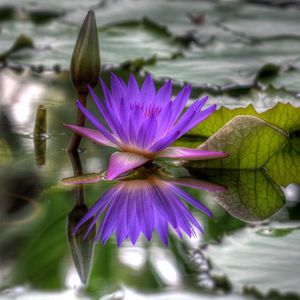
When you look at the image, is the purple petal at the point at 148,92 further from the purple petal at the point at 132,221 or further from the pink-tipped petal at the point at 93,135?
the purple petal at the point at 132,221

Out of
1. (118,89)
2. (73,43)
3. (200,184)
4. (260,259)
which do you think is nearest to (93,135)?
(118,89)

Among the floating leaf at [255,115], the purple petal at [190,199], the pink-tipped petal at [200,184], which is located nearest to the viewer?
the purple petal at [190,199]

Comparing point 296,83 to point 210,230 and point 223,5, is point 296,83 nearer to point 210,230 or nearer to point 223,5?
point 210,230

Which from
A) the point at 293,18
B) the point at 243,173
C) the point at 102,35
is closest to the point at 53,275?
the point at 243,173

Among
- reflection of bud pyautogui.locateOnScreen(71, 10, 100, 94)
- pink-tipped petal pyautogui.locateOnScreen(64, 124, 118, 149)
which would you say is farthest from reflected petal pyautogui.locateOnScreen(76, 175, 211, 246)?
reflection of bud pyautogui.locateOnScreen(71, 10, 100, 94)

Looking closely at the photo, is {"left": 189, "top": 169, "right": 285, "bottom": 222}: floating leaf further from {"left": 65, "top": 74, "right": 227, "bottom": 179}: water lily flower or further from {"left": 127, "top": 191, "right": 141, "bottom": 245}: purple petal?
{"left": 127, "top": 191, "right": 141, "bottom": 245}: purple petal

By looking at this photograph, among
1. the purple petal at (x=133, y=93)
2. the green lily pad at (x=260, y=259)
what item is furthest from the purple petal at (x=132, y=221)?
the purple petal at (x=133, y=93)
